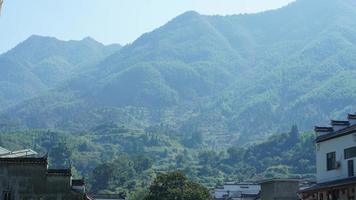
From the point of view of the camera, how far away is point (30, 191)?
57812 millimetres

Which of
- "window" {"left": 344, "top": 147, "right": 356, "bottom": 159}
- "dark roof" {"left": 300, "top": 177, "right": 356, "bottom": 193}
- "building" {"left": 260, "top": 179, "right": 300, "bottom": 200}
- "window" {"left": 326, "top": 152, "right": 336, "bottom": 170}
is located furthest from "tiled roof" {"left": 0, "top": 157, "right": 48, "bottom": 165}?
"building" {"left": 260, "top": 179, "right": 300, "bottom": 200}

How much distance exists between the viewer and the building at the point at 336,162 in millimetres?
47344

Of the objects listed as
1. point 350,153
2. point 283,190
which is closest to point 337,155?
point 350,153

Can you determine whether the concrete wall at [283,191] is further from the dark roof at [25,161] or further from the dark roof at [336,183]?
the dark roof at [25,161]

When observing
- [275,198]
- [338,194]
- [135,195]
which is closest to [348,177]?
[338,194]

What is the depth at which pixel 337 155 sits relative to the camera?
166ft

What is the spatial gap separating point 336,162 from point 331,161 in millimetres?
1408

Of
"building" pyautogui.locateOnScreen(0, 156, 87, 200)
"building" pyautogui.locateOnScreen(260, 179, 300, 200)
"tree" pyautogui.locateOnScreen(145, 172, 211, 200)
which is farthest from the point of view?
"tree" pyautogui.locateOnScreen(145, 172, 211, 200)

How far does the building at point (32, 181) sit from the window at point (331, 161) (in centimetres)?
2045

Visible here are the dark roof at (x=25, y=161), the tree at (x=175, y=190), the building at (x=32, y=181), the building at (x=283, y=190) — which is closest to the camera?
the building at (x=32, y=181)

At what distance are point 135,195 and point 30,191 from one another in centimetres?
10638

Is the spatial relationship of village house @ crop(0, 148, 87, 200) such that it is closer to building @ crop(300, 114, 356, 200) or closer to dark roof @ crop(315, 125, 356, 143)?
building @ crop(300, 114, 356, 200)

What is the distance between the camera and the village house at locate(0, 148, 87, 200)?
57688 mm

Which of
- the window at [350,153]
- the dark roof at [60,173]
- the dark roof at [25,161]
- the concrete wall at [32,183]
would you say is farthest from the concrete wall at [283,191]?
the dark roof at [25,161]
